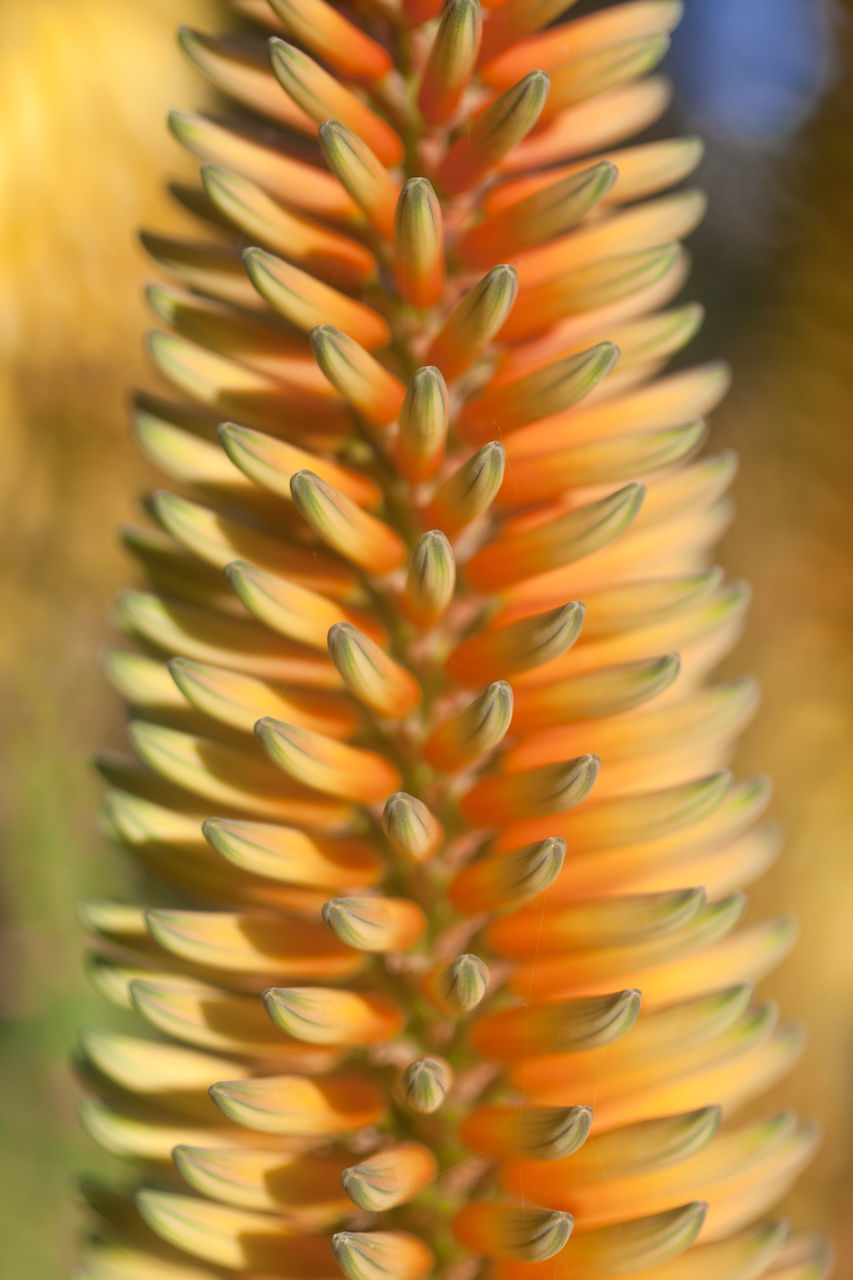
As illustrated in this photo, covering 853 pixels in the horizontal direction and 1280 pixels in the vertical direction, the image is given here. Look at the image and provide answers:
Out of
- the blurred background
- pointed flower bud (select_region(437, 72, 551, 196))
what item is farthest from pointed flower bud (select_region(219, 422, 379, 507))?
the blurred background

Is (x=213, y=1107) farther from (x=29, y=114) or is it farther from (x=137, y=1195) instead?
(x=29, y=114)

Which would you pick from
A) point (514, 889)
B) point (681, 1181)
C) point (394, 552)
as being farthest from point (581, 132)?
point (681, 1181)

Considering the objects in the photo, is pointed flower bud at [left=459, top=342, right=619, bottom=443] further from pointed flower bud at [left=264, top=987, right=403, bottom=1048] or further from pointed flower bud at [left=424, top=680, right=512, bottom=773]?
pointed flower bud at [left=264, top=987, right=403, bottom=1048]

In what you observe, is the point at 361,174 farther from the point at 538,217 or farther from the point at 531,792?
the point at 531,792

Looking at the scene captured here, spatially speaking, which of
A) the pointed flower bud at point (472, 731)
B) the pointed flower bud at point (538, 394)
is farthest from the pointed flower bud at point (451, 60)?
the pointed flower bud at point (472, 731)

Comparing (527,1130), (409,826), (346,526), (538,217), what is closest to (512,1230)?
(527,1130)

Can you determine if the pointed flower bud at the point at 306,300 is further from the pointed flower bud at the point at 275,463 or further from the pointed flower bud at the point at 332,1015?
the pointed flower bud at the point at 332,1015
